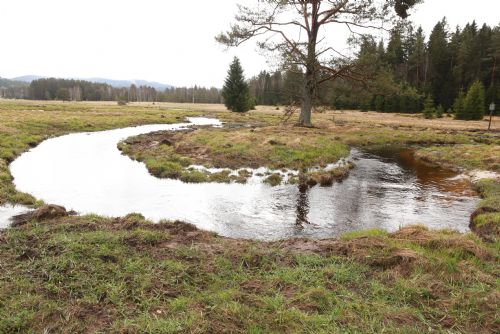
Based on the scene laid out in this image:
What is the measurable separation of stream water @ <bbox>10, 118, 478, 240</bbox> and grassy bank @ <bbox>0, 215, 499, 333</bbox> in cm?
256

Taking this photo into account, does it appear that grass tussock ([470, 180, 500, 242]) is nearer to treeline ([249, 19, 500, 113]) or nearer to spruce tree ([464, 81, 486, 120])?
treeline ([249, 19, 500, 113])

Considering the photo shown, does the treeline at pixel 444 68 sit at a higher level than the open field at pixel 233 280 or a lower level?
higher

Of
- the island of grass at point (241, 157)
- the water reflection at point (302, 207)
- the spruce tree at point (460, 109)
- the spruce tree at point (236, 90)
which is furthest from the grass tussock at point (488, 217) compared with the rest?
the spruce tree at point (236, 90)

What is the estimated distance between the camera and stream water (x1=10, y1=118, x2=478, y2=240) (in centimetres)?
1171

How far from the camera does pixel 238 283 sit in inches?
265

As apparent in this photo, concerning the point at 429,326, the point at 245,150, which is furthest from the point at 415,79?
the point at 429,326

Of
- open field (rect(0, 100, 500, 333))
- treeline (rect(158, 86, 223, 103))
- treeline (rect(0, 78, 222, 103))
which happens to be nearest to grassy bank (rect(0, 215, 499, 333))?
open field (rect(0, 100, 500, 333))

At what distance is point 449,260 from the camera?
7.43 m

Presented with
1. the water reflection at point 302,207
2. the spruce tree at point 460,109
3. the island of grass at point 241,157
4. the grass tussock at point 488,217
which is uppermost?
Answer: the spruce tree at point 460,109

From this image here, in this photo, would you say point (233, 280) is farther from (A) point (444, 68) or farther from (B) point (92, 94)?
(B) point (92, 94)

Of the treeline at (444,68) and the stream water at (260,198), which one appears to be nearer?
the stream water at (260,198)

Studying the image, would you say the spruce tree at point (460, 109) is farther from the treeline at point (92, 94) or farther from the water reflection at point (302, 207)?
the treeline at point (92, 94)

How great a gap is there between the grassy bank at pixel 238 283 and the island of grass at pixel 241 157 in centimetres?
886

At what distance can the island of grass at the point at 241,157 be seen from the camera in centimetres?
1803
